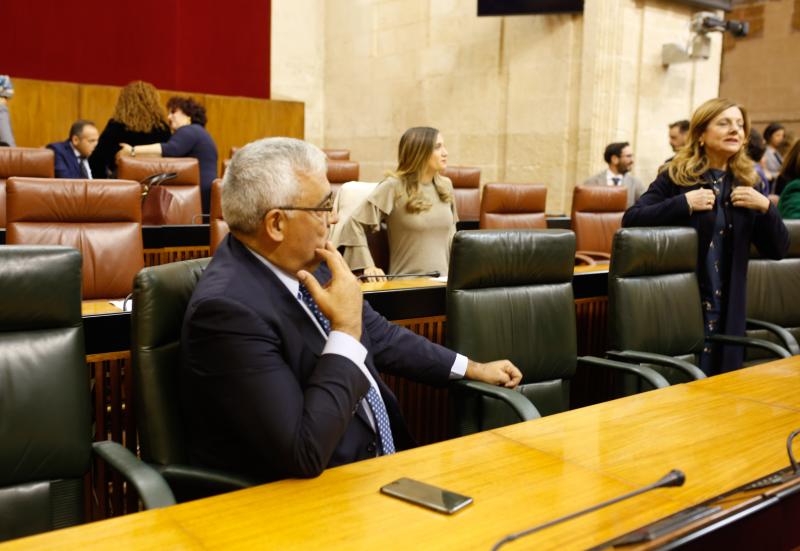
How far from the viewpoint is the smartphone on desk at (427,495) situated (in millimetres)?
1152

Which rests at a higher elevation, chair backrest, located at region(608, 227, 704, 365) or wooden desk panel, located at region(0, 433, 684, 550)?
chair backrest, located at region(608, 227, 704, 365)

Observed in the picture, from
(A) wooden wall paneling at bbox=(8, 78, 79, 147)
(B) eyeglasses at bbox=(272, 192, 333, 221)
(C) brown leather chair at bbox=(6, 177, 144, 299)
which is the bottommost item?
(C) brown leather chair at bbox=(6, 177, 144, 299)

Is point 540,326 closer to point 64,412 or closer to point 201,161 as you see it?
point 64,412

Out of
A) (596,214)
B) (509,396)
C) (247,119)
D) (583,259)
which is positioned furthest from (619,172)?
(509,396)

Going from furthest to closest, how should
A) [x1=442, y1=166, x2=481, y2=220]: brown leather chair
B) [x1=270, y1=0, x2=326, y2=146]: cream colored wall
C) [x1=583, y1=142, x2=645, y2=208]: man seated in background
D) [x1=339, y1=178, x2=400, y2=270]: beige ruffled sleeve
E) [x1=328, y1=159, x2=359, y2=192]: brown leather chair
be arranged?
[x1=270, y1=0, x2=326, y2=146]: cream colored wall, [x1=583, y1=142, x2=645, y2=208]: man seated in background, [x1=328, y1=159, x2=359, y2=192]: brown leather chair, [x1=442, y1=166, x2=481, y2=220]: brown leather chair, [x1=339, y1=178, x2=400, y2=270]: beige ruffled sleeve

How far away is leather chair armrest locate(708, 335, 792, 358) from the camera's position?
102 inches

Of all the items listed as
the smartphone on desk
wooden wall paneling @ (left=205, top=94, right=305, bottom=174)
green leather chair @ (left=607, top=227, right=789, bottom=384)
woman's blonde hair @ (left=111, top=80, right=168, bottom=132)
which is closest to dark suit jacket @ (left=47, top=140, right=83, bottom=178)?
woman's blonde hair @ (left=111, top=80, right=168, bottom=132)

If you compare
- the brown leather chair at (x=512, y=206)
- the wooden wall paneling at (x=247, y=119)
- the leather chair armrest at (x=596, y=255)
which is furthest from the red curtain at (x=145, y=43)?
the leather chair armrest at (x=596, y=255)

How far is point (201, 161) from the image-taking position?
5.67 metres

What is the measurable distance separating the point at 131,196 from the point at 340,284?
1.88 m

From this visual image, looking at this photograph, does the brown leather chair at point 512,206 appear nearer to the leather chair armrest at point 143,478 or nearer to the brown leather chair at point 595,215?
the brown leather chair at point 595,215

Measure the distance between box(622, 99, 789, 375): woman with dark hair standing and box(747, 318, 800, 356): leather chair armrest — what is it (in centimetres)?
12

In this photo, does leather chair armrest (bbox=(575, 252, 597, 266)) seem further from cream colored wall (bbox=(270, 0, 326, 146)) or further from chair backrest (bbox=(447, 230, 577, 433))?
cream colored wall (bbox=(270, 0, 326, 146))

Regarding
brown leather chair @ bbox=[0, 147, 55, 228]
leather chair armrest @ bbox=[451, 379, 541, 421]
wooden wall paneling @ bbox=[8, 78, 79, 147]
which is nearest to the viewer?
leather chair armrest @ bbox=[451, 379, 541, 421]
